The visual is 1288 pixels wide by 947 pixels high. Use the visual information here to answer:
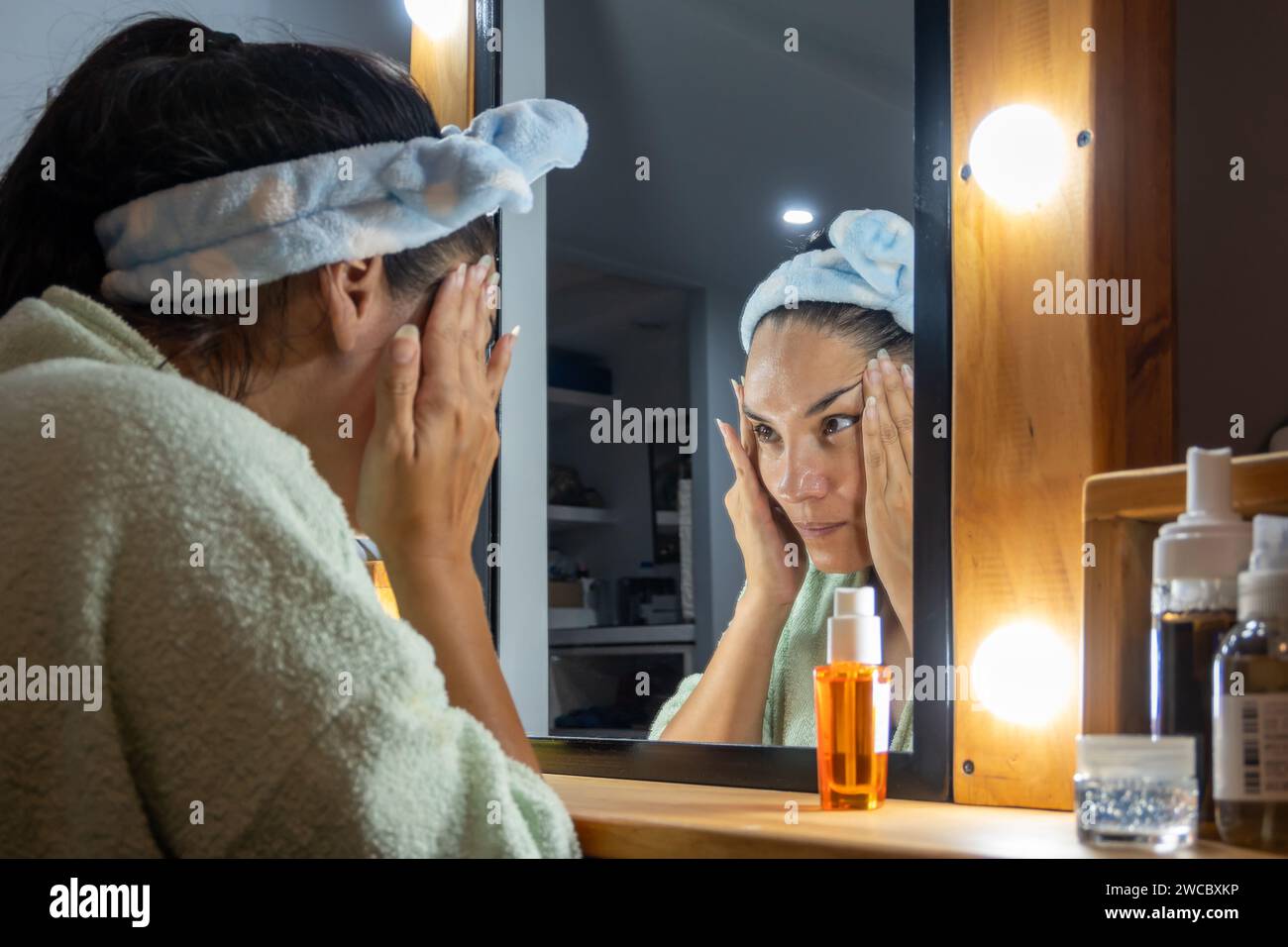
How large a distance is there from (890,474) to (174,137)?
1.65 feet

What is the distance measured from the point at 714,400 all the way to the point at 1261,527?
17.7 inches

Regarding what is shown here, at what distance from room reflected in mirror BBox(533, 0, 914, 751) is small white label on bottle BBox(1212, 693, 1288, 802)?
23cm

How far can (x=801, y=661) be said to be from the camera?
87 cm

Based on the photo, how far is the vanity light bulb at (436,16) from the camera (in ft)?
4.03

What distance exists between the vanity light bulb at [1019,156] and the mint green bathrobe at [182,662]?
1.56 ft

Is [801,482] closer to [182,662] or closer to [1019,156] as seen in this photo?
[1019,156]

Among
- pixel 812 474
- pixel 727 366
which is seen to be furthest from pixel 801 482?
pixel 727 366

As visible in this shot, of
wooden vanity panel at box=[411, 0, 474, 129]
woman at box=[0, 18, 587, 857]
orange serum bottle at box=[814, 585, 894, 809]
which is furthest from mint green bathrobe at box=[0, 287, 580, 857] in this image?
wooden vanity panel at box=[411, 0, 474, 129]

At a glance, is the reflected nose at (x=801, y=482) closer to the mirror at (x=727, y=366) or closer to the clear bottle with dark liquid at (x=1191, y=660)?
the mirror at (x=727, y=366)

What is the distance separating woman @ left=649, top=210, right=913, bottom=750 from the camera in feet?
2.69

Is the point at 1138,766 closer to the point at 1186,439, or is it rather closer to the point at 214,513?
the point at 1186,439

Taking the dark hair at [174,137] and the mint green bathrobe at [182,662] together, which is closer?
the mint green bathrobe at [182,662]

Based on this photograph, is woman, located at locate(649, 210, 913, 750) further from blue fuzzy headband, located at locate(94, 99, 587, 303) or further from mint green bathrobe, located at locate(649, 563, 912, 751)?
blue fuzzy headband, located at locate(94, 99, 587, 303)

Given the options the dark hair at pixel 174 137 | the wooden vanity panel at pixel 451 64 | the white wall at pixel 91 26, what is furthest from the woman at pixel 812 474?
the white wall at pixel 91 26
